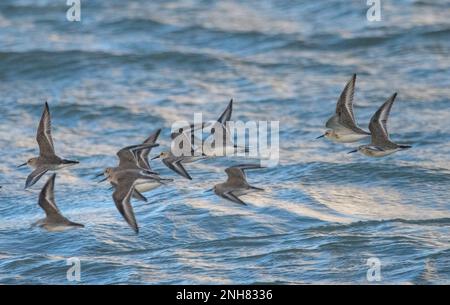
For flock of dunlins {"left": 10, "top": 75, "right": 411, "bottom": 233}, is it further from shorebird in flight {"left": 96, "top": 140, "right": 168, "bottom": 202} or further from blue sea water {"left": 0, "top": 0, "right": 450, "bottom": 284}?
blue sea water {"left": 0, "top": 0, "right": 450, "bottom": 284}

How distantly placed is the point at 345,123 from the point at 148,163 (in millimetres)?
1650

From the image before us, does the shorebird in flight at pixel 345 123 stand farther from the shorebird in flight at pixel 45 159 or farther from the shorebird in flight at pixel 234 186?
the shorebird in flight at pixel 45 159

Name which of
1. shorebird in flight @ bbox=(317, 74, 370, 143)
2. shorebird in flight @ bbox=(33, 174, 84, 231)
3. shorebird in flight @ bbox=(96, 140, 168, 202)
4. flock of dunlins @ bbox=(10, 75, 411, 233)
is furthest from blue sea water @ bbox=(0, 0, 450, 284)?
shorebird in flight @ bbox=(317, 74, 370, 143)

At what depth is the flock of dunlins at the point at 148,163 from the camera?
8.88 meters

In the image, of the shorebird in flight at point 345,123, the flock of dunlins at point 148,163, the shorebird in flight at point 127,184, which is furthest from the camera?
the shorebird in flight at point 345,123

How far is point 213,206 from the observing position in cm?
1051

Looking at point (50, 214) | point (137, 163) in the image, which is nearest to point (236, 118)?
point (137, 163)

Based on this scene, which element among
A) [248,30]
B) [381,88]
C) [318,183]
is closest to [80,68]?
[248,30]

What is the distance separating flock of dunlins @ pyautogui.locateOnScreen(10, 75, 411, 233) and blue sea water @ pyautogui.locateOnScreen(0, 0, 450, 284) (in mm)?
499

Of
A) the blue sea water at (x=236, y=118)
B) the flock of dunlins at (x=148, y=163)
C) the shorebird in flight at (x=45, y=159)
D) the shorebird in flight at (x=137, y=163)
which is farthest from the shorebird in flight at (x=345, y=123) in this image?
the shorebird in flight at (x=45, y=159)

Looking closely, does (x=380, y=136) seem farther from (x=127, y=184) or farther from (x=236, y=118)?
(x=236, y=118)

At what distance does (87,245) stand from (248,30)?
681cm

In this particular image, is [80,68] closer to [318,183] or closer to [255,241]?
[318,183]

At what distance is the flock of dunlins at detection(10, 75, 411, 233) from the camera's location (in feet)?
29.1
